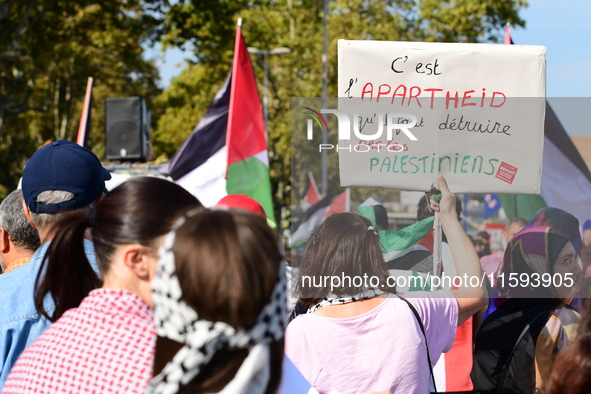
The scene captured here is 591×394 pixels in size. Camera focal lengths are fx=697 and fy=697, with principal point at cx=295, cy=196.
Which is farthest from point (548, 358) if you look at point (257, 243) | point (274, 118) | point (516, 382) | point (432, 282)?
point (274, 118)

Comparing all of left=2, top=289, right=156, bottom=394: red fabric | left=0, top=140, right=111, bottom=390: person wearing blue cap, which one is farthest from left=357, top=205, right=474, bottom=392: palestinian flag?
left=2, top=289, right=156, bottom=394: red fabric

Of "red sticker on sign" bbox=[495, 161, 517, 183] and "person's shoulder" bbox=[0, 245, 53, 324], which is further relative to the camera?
"red sticker on sign" bbox=[495, 161, 517, 183]

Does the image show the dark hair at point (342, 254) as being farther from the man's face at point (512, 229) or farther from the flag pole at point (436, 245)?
the man's face at point (512, 229)

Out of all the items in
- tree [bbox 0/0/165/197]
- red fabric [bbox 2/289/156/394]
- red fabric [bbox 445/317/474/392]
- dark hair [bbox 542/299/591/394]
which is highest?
tree [bbox 0/0/165/197]

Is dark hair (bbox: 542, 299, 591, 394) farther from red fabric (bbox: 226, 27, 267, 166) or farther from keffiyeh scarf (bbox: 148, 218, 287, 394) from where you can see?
red fabric (bbox: 226, 27, 267, 166)

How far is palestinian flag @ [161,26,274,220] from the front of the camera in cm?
580

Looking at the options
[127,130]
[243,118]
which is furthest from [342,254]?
[127,130]

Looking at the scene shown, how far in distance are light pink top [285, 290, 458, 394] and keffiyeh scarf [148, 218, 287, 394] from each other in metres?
1.00

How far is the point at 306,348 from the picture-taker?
226 cm

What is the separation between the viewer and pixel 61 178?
2.37 metres

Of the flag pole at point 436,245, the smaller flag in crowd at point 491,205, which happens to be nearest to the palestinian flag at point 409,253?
the flag pole at point 436,245

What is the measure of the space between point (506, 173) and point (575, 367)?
4.15 ft

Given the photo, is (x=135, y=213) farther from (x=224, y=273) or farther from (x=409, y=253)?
(x=409, y=253)

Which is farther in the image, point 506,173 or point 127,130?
point 127,130
